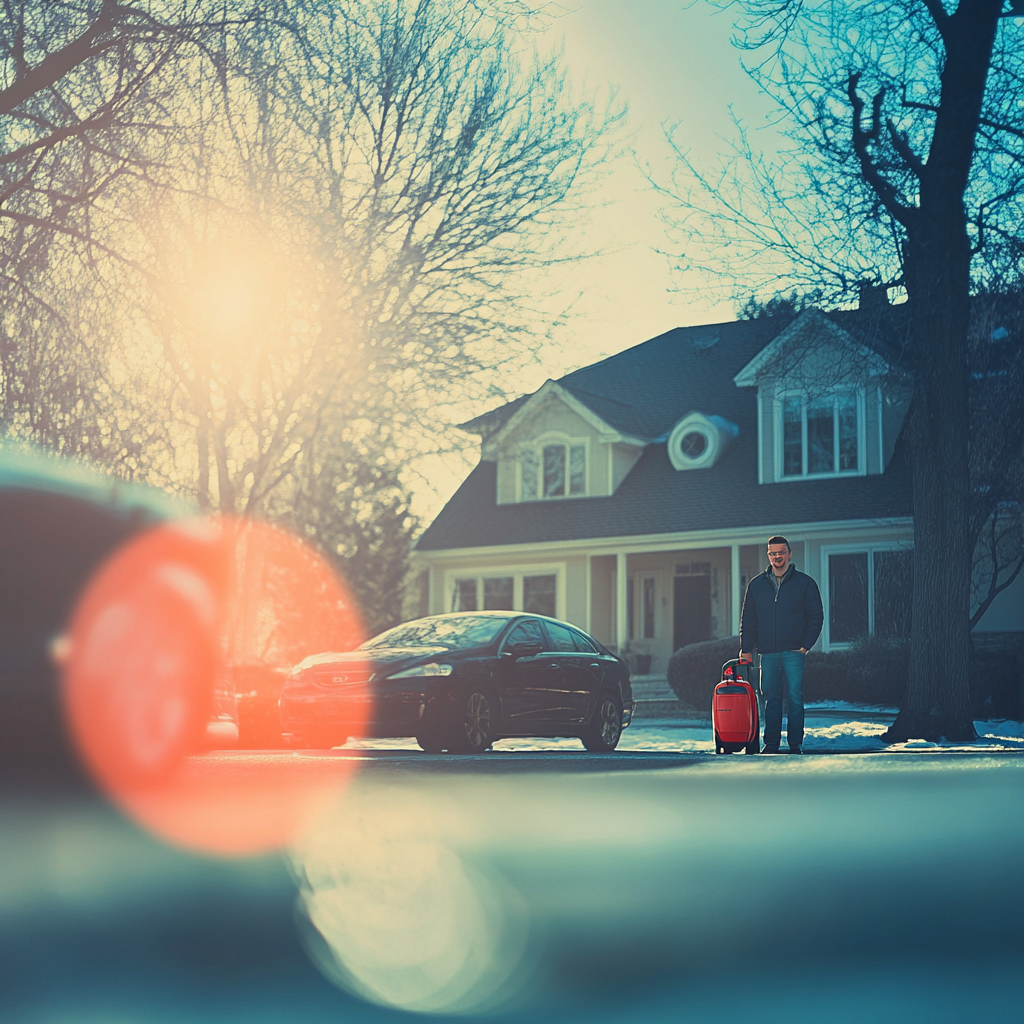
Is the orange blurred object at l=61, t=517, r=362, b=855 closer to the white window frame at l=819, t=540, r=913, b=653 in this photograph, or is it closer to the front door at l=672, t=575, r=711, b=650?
the white window frame at l=819, t=540, r=913, b=653

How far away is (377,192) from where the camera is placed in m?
21.5

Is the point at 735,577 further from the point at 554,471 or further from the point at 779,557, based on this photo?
the point at 779,557

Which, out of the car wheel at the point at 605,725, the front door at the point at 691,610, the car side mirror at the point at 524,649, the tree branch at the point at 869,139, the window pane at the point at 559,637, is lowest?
the car wheel at the point at 605,725

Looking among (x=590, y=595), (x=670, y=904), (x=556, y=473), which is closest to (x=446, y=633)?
(x=670, y=904)

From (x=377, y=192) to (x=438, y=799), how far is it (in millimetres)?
14457

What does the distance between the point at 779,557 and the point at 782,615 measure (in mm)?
519

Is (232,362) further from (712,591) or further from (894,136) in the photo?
(712,591)

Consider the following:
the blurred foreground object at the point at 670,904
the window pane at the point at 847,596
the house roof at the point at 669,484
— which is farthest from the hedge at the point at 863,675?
the blurred foreground object at the point at 670,904

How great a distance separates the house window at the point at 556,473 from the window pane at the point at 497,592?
1.98 meters

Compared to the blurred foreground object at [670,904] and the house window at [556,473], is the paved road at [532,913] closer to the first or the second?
the blurred foreground object at [670,904]

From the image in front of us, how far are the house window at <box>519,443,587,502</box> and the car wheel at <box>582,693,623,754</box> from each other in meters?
17.5

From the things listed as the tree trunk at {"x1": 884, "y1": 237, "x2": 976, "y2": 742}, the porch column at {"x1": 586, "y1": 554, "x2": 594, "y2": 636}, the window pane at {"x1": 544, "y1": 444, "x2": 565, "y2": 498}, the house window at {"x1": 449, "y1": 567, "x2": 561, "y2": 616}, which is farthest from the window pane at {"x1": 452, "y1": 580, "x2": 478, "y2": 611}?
the tree trunk at {"x1": 884, "y1": 237, "x2": 976, "y2": 742}

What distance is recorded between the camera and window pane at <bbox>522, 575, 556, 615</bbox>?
34000 mm

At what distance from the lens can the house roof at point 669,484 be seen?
29719mm
